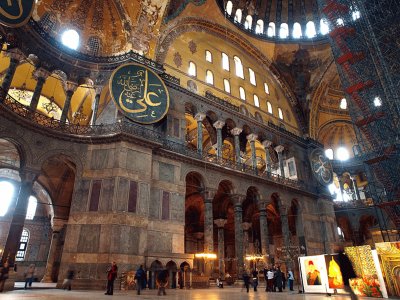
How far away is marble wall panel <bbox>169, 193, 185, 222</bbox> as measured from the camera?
1270 cm

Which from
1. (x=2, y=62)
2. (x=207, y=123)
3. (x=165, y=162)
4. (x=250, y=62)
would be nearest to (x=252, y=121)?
(x=207, y=123)

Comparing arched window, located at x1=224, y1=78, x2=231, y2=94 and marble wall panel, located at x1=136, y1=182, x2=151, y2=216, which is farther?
arched window, located at x1=224, y1=78, x2=231, y2=94

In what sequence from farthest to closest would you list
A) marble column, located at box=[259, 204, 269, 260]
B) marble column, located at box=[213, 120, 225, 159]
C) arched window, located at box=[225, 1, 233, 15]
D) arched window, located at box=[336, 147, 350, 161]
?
arched window, located at box=[336, 147, 350, 161], arched window, located at box=[225, 1, 233, 15], marble column, located at box=[213, 120, 225, 159], marble column, located at box=[259, 204, 269, 260]

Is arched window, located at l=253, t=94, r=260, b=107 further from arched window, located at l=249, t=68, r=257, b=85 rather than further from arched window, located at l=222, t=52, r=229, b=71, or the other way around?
arched window, located at l=222, t=52, r=229, b=71

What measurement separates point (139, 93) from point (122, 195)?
4.76 meters

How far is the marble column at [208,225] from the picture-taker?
1329 cm

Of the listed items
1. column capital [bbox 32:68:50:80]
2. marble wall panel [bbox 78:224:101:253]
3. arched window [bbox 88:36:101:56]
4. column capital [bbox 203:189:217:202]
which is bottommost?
marble wall panel [bbox 78:224:101:253]

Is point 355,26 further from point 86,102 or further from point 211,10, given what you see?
point 86,102

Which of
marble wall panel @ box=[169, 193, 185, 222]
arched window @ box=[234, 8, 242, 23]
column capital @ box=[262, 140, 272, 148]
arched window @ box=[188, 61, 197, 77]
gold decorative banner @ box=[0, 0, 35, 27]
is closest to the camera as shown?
gold decorative banner @ box=[0, 0, 35, 27]

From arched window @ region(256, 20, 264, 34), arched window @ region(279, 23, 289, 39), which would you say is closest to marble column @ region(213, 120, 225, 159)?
arched window @ region(256, 20, 264, 34)

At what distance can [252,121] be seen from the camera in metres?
18.7

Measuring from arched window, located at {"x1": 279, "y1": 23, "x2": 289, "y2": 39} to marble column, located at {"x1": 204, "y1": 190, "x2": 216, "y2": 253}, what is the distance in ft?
52.4

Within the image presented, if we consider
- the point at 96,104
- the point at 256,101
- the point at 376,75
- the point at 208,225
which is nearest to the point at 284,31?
the point at 256,101

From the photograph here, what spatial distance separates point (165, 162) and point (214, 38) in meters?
10.9
